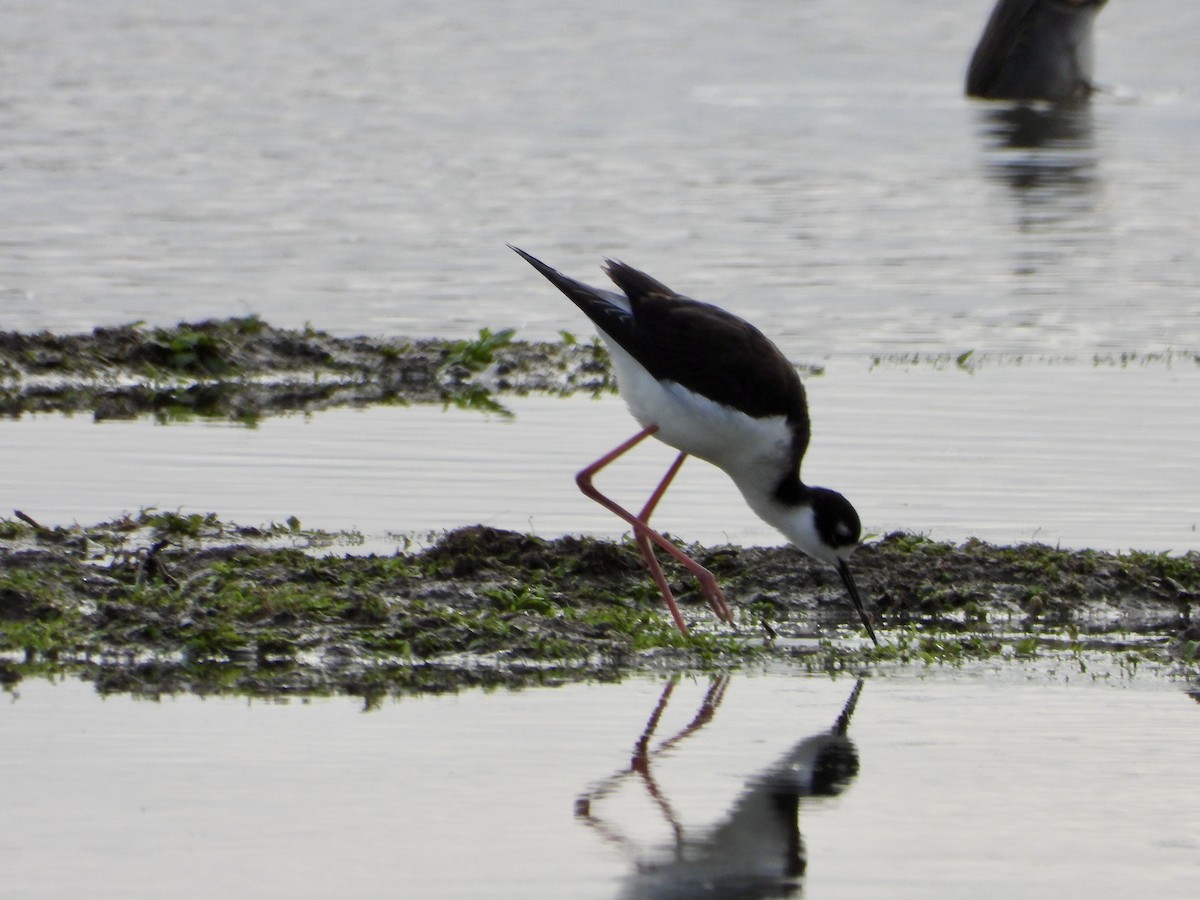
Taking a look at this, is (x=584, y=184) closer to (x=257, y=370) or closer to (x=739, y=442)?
(x=257, y=370)

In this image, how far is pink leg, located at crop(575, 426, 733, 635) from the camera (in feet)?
21.7

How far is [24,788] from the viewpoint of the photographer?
195 inches

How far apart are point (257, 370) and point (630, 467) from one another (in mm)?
2557

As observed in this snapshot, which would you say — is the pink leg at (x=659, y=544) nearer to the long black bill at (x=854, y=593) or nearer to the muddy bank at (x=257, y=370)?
the long black bill at (x=854, y=593)

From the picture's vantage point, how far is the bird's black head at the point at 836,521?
662 centimetres

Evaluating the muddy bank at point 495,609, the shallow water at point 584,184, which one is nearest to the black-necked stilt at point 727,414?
the muddy bank at point 495,609

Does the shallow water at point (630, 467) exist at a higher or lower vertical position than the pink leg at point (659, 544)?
lower

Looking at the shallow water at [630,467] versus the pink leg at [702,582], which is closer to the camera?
the pink leg at [702,582]

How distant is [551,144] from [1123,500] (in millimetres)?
11924

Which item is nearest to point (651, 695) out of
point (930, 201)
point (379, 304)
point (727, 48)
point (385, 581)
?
point (385, 581)

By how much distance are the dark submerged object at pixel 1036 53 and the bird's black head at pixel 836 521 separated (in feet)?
52.7

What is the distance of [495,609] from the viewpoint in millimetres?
6508

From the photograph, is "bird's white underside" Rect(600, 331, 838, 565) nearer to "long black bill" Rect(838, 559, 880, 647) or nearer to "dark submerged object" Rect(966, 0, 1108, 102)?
"long black bill" Rect(838, 559, 880, 647)

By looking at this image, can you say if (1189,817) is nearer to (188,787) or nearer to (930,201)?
(188,787)
